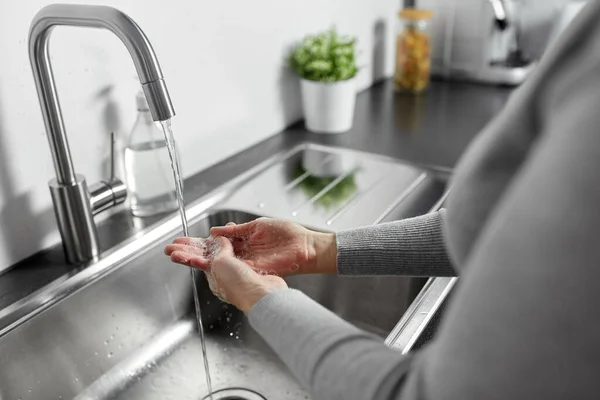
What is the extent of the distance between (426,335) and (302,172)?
0.52 meters

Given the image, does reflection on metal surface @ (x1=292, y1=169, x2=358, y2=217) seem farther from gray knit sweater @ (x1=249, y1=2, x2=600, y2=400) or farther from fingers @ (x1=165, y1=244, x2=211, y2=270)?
gray knit sweater @ (x1=249, y1=2, x2=600, y2=400)

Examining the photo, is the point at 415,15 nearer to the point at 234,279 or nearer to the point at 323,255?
the point at 323,255

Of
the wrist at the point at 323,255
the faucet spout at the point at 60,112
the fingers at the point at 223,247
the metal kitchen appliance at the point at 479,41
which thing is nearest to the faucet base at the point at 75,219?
the faucet spout at the point at 60,112

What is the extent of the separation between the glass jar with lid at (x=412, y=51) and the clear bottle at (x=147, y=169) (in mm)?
806

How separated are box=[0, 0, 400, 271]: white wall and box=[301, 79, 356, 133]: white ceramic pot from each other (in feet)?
0.18

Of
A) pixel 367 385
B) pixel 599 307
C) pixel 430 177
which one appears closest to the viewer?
pixel 599 307

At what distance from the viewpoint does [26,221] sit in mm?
846

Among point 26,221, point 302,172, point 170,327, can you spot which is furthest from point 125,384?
point 302,172

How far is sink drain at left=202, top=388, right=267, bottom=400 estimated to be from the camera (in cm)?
86

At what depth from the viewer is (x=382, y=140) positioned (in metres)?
1.28

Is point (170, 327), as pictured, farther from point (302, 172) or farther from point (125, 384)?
point (302, 172)

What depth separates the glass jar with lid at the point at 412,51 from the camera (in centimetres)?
152

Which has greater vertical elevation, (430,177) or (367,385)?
(367,385)

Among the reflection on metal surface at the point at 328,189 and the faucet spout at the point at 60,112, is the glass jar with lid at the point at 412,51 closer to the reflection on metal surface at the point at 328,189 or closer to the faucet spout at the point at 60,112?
the reflection on metal surface at the point at 328,189
